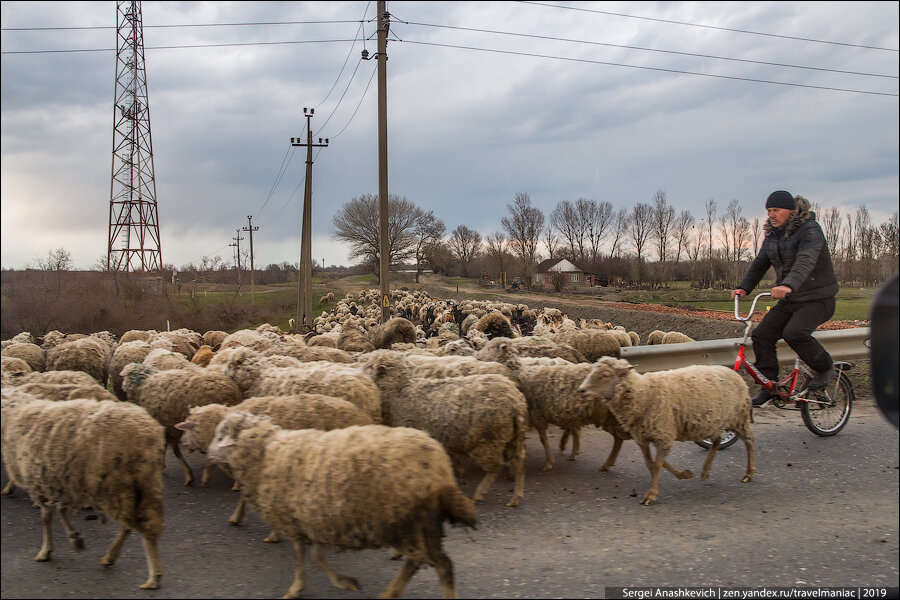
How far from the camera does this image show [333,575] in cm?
340

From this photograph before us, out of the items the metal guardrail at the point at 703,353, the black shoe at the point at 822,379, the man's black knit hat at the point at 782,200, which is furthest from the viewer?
the metal guardrail at the point at 703,353

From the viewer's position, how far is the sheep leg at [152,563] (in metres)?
3.05

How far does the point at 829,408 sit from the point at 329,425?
5201 mm

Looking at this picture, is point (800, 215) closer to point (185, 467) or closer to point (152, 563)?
point (152, 563)

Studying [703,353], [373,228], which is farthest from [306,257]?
[703,353]

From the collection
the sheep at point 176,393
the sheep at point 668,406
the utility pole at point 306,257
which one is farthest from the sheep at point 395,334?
the utility pole at point 306,257

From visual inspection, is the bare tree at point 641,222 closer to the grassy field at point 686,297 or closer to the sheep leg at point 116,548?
the grassy field at point 686,297

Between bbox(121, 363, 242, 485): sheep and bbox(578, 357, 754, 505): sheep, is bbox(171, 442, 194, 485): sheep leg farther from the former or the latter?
bbox(578, 357, 754, 505): sheep

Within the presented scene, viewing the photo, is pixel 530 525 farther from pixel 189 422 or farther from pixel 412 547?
pixel 189 422

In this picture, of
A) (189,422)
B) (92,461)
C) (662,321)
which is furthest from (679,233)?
(92,461)

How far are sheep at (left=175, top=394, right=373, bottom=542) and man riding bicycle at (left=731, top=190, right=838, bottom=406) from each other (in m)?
4.26

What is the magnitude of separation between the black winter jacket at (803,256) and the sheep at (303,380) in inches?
165

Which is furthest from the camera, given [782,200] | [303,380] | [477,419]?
[782,200]

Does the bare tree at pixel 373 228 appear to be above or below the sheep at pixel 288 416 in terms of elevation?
above
